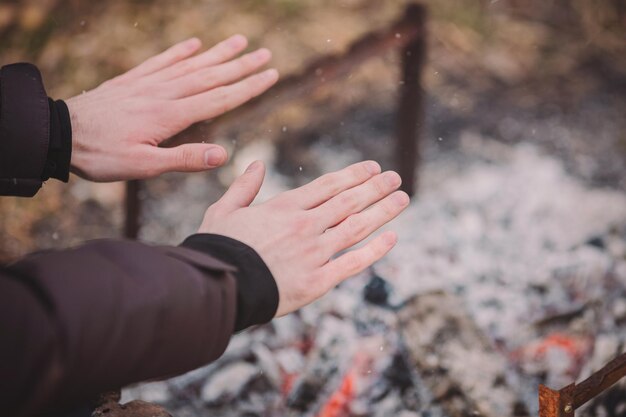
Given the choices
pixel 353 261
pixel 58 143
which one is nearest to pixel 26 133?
pixel 58 143

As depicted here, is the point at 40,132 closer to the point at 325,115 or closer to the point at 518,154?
the point at 325,115

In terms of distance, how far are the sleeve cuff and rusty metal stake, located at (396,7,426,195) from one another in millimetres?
1946

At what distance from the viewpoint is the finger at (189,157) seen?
5.78 feet

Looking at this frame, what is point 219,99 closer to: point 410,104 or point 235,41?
point 235,41

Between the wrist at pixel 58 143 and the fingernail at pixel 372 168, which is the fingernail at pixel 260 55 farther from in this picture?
the fingernail at pixel 372 168

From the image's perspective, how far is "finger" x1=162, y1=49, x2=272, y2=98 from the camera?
206 centimetres

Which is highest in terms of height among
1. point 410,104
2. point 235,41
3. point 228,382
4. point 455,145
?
point 235,41

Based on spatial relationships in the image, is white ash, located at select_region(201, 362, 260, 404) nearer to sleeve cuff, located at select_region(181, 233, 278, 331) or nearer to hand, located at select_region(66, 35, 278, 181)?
hand, located at select_region(66, 35, 278, 181)

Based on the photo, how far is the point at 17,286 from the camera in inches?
40.4

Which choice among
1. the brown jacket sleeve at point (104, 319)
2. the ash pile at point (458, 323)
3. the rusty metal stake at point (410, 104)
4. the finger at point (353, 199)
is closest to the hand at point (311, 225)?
the finger at point (353, 199)

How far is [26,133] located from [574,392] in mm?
1455

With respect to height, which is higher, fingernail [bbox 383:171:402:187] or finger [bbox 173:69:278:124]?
fingernail [bbox 383:171:402:187]

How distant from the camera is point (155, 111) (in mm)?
1951

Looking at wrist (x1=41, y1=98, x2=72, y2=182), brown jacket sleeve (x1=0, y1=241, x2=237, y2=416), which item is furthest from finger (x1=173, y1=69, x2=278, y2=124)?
brown jacket sleeve (x1=0, y1=241, x2=237, y2=416)
